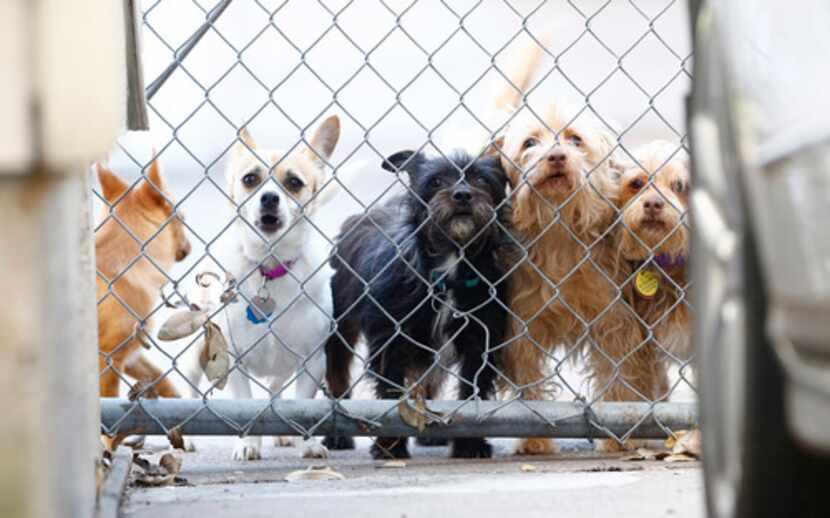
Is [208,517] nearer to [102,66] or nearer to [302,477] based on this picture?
[302,477]

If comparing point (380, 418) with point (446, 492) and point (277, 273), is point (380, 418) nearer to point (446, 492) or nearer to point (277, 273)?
point (446, 492)

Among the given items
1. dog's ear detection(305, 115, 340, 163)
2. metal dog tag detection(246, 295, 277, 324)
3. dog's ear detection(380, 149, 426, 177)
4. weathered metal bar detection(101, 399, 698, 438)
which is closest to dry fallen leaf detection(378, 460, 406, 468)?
weathered metal bar detection(101, 399, 698, 438)

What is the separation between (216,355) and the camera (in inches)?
134

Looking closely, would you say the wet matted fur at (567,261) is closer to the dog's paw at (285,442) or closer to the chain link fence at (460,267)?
the chain link fence at (460,267)

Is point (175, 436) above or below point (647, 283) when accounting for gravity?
below

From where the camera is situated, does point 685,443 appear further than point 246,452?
No

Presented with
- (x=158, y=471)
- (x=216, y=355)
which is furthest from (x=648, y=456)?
(x=158, y=471)

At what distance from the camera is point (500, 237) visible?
13.7 ft

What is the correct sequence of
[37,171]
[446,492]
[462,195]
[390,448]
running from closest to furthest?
[37,171]
[446,492]
[390,448]
[462,195]

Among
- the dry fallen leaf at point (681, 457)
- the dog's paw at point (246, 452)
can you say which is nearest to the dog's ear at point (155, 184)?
the dog's paw at point (246, 452)

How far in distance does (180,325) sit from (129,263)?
97 cm

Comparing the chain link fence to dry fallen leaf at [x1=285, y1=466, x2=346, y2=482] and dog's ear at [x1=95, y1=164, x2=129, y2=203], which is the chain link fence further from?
dry fallen leaf at [x1=285, y1=466, x2=346, y2=482]

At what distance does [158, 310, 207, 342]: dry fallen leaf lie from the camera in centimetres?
324

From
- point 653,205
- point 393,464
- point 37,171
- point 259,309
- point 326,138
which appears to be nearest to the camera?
point 37,171
